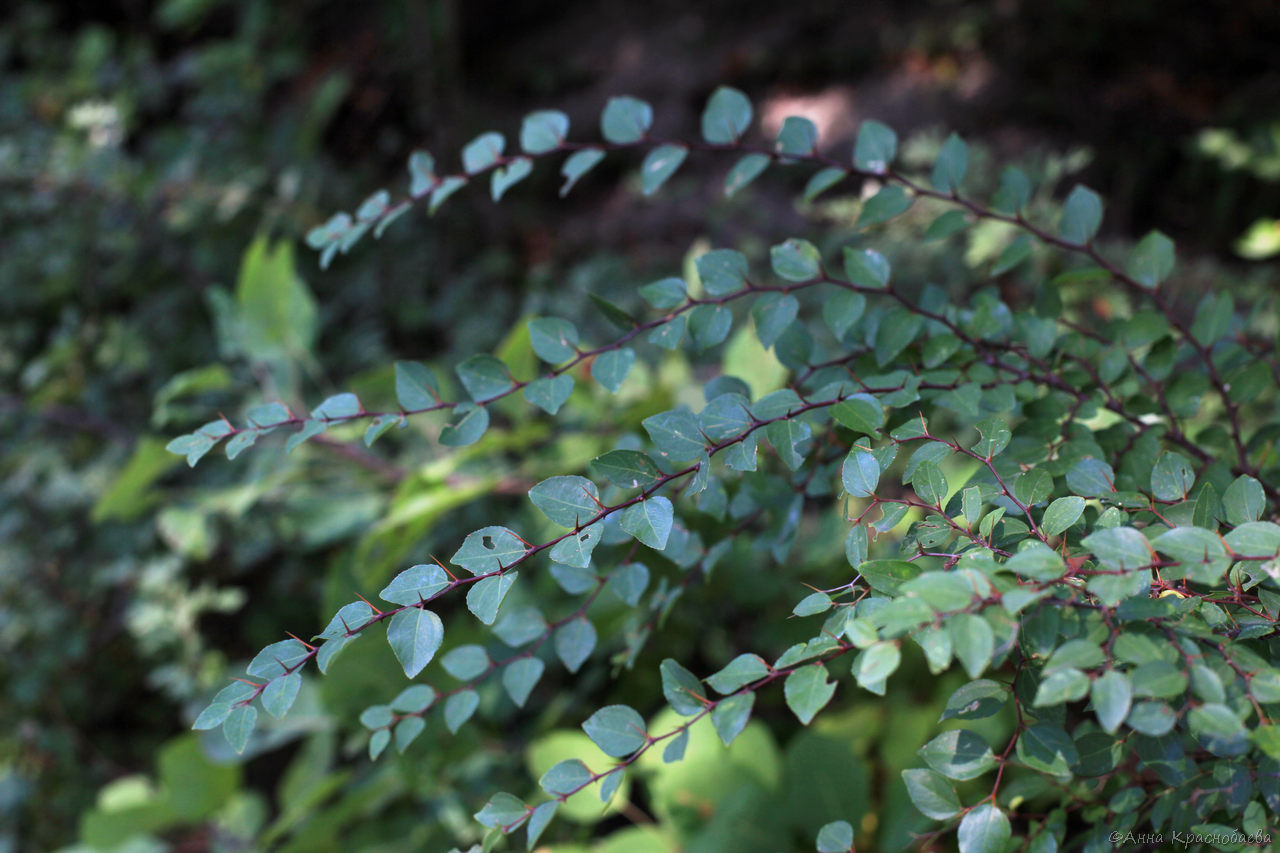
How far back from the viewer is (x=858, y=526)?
55 centimetres

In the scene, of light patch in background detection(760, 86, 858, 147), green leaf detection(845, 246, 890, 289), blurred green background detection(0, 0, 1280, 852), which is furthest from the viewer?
light patch in background detection(760, 86, 858, 147)

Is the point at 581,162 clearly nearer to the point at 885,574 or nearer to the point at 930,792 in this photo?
the point at 885,574

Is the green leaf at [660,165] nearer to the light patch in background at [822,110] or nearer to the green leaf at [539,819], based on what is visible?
the green leaf at [539,819]

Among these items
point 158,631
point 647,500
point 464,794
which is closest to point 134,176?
point 158,631

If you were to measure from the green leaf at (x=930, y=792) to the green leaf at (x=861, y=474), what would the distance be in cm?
17

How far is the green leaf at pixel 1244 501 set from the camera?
1.68 ft

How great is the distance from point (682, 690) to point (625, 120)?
531 millimetres

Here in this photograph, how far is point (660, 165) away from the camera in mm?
809

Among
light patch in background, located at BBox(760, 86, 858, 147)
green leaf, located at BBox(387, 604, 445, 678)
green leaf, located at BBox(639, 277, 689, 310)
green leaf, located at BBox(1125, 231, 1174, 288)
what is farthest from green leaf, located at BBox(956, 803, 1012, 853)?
light patch in background, located at BBox(760, 86, 858, 147)

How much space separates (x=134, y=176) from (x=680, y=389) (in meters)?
1.70

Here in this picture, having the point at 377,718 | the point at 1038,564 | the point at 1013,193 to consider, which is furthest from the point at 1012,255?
the point at 377,718

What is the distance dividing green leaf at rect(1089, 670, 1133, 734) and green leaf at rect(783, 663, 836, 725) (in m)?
0.12

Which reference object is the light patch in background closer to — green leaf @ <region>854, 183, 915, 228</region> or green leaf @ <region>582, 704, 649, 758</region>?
green leaf @ <region>854, 183, 915, 228</region>

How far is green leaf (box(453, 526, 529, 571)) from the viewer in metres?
0.51
